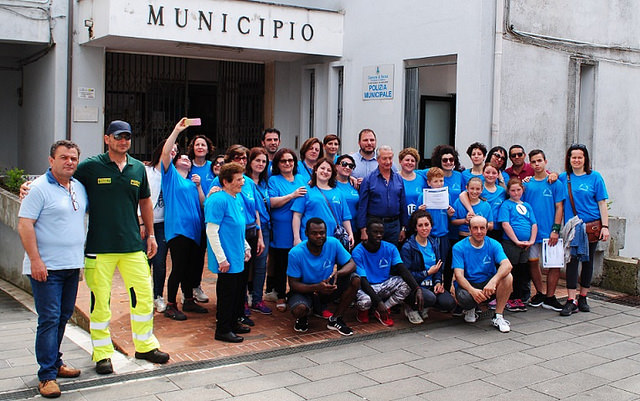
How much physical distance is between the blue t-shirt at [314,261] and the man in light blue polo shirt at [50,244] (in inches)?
86.4

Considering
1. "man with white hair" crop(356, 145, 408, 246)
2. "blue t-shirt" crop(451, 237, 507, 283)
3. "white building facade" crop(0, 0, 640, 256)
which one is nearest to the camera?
"blue t-shirt" crop(451, 237, 507, 283)

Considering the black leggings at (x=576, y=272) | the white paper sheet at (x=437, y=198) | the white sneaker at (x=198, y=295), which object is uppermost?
the white paper sheet at (x=437, y=198)

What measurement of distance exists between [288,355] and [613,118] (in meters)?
8.52

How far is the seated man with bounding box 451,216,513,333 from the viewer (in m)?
7.48

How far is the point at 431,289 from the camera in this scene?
7.76 meters

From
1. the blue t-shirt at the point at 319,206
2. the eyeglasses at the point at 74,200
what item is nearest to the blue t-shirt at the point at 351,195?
the blue t-shirt at the point at 319,206

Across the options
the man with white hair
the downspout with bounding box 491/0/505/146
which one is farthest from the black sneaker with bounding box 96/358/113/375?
the downspout with bounding box 491/0/505/146

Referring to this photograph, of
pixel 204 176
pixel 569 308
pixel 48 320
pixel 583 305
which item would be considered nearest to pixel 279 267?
pixel 204 176

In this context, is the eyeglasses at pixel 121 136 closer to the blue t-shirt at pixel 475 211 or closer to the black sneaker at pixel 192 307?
the black sneaker at pixel 192 307

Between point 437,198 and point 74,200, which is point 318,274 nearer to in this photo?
point 437,198

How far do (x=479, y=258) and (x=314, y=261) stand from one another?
1822mm

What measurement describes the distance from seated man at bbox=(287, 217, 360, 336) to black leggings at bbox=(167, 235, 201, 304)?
1077mm

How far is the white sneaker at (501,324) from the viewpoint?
7438 mm

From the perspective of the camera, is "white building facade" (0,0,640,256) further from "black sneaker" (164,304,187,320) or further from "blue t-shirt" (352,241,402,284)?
"black sneaker" (164,304,187,320)
